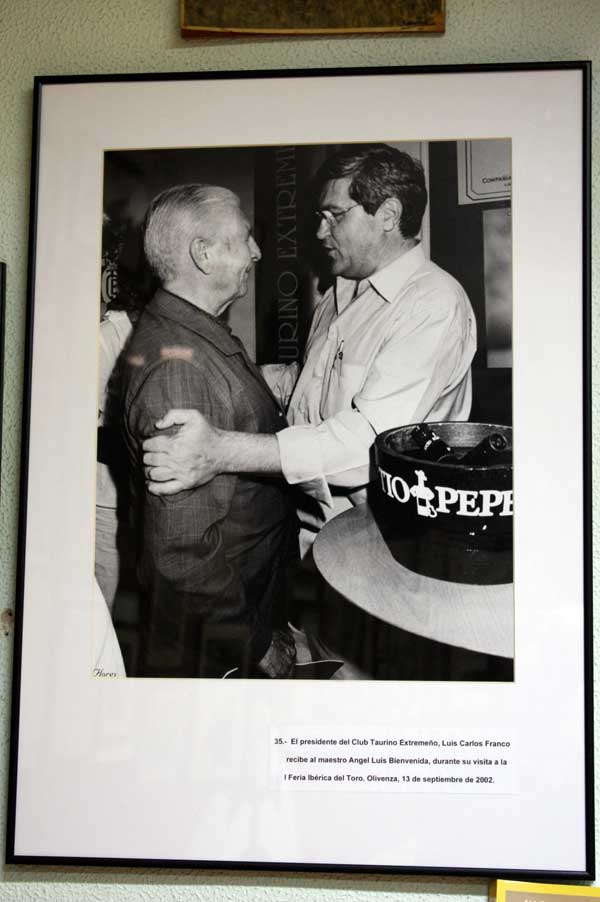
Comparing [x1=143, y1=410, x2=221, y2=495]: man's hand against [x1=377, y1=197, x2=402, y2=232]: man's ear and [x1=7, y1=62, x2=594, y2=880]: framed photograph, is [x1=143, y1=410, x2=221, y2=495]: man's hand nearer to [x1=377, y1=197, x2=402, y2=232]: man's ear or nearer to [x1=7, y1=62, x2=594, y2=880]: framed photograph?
[x1=7, y1=62, x2=594, y2=880]: framed photograph

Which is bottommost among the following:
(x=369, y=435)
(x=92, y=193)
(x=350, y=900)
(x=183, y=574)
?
(x=350, y=900)

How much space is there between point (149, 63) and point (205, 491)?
617 millimetres

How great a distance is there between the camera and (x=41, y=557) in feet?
3.47

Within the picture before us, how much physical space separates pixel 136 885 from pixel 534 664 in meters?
0.60

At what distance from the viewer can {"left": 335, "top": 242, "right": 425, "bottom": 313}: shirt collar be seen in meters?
1.04

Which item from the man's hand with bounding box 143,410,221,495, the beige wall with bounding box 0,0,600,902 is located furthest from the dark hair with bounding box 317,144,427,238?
the man's hand with bounding box 143,410,221,495

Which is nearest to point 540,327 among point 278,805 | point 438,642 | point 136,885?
point 438,642

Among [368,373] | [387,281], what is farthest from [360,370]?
[387,281]

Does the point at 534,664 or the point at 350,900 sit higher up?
the point at 534,664

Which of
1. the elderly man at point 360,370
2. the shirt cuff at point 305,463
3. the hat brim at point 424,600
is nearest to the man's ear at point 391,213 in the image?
the elderly man at point 360,370

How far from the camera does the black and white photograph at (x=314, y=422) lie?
3.31ft

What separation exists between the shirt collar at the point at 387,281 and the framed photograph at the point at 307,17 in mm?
325

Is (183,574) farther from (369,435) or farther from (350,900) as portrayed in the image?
(350,900)

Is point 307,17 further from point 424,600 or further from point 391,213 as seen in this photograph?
point 424,600
